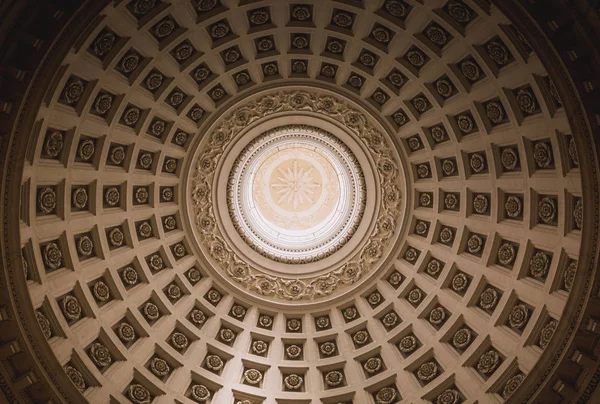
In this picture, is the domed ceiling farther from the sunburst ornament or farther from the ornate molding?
the sunburst ornament

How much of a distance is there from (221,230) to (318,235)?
5.60 metres

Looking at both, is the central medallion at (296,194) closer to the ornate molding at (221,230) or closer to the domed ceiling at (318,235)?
the domed ceiling at (318,235)

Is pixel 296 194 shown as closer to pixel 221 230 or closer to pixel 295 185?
pixel 295 185

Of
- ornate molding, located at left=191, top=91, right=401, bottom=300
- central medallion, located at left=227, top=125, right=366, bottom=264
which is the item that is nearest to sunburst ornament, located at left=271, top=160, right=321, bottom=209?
central medallion, located at left=227, top=125, right=366, bottom=264

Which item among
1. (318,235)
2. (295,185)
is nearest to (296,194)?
(295,185)

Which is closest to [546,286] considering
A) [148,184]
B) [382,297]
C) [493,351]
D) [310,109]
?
[493,351]

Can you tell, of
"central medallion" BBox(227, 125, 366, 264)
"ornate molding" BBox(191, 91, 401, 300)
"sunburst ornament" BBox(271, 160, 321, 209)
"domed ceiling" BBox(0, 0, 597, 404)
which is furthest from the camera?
"sunburst ornament" BBox(271, 160, 321, 209)

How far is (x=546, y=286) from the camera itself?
21.2 metres

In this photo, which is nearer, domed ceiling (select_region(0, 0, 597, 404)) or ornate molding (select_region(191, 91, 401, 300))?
domed ceiling (select_region(0, 0, 597, 404))

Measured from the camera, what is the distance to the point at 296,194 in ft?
116

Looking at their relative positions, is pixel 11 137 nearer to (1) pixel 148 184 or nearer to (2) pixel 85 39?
(2) pixel 85 39

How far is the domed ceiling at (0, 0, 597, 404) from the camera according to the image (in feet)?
68.1

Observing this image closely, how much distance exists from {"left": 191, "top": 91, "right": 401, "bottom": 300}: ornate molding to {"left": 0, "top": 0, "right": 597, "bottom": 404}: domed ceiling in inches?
3.8

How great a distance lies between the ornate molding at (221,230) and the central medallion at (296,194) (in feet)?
3.52
